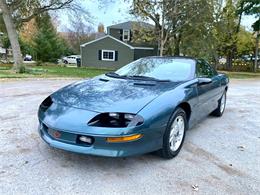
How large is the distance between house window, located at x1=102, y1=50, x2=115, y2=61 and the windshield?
26.4 meters

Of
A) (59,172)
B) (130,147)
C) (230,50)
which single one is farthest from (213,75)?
(230,50)

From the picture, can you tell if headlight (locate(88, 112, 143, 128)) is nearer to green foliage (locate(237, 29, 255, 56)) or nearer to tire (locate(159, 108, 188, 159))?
tire (locate(159, 108, 188, 159))

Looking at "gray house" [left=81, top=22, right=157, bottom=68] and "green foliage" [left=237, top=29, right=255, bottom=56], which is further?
"gray house" [left=81, top=22, right=157, bottom=68]

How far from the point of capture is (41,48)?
108ft

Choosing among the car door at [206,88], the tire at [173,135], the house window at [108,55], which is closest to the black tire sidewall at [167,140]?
the tire at [173,135]

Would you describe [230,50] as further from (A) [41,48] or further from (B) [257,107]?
(B) [257,107]

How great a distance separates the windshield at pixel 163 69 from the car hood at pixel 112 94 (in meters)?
0.40

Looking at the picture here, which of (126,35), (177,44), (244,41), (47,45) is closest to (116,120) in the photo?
(177,44)

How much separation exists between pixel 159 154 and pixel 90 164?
0.90m

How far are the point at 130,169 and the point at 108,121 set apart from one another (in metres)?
0.67

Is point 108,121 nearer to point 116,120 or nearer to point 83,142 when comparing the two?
point 116,120

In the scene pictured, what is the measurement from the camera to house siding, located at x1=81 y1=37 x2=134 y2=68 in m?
30.8

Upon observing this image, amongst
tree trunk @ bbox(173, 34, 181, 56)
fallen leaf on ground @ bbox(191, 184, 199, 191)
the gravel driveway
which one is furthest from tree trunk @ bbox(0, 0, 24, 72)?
fallen leaf on ground @ bbox(191, 184, 199, 191)

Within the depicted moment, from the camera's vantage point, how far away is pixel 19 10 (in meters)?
18.7
